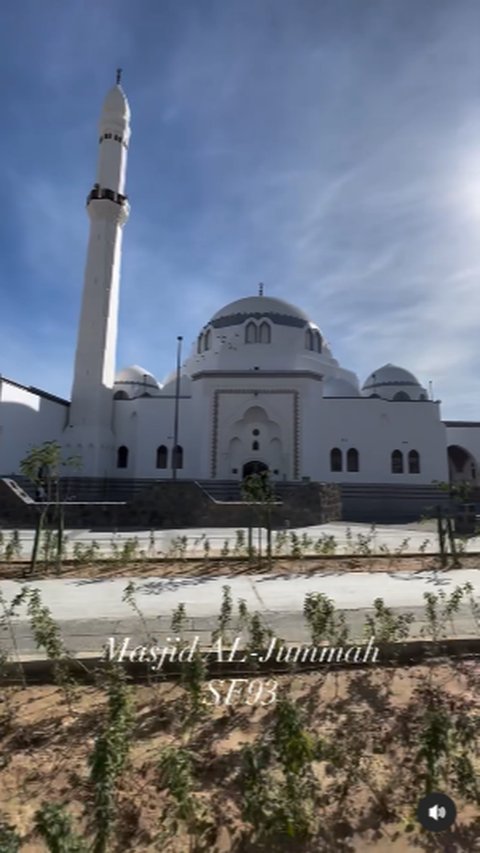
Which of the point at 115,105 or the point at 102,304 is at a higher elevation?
the point at 115,105

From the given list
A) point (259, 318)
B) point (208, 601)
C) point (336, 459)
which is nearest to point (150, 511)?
point (208, 601)

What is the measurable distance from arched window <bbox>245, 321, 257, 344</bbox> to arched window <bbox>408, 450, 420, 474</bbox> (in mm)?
13560

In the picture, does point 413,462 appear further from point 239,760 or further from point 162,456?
point 239,760

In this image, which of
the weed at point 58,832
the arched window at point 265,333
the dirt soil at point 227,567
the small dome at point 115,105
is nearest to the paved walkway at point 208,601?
the dirt soil at point 227,567

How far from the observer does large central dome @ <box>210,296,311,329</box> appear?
115 ft

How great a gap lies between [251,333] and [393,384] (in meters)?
14.3

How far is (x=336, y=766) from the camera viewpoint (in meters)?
2.59

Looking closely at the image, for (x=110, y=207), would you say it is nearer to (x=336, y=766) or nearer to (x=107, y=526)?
(x=107, y=526)

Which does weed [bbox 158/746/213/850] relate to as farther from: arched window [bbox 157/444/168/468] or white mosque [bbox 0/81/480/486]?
arched window [bbox 157/444/168/468]

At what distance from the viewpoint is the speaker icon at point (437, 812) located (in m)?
2.17

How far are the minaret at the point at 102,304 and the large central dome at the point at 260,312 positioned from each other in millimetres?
9235

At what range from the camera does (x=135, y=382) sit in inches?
1658

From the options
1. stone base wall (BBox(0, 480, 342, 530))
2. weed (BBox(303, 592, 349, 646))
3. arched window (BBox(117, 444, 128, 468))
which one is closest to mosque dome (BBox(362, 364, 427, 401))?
arched window (BBox(117, 444, 128, 468))

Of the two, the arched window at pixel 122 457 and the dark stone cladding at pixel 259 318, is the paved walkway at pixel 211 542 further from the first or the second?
the dark stone cladding at pixel 259 318
